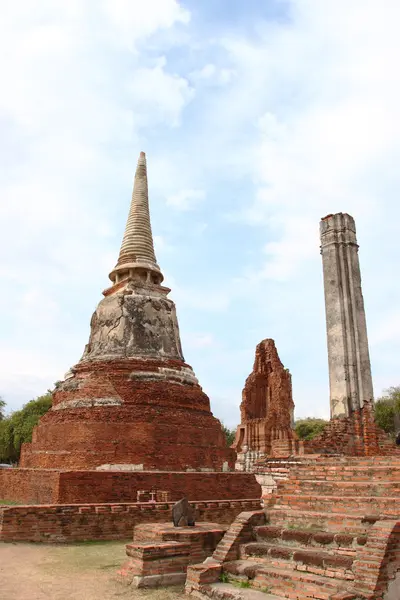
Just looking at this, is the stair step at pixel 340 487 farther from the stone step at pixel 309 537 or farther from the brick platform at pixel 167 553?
the brick platform at pixel 167 553

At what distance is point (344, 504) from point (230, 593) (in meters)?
1.99

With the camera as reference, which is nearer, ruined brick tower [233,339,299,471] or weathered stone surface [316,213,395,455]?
weathered stone surface [316,213,395,455]

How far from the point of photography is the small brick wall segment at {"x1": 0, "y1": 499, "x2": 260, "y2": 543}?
907cm

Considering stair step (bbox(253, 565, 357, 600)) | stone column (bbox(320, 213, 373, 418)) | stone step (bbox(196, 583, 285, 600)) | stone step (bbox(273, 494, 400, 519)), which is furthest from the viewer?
stone column (bbox(320, 213, 373, 418))

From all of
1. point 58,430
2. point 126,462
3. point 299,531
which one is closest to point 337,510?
point 299,531

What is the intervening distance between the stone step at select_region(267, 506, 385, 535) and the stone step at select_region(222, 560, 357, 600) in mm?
767

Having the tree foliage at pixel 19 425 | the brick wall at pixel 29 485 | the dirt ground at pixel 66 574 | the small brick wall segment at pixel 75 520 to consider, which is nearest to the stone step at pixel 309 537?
the dirt ground at pixel 66 574

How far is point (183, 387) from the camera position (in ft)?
52.5

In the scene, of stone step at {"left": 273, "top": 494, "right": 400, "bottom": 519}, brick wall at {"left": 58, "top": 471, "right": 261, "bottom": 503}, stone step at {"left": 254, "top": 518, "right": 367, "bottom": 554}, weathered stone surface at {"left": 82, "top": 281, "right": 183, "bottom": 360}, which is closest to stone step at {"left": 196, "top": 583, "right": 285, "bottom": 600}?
stone step at {"left": 254, "top": 518, "right": 367, "bottom": 554}

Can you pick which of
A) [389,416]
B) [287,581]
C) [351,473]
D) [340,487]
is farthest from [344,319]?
[389,416]

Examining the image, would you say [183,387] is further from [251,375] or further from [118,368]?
[251,375]

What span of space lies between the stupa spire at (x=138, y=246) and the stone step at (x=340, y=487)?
1272 cm

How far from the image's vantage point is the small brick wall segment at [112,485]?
11133 millimetres

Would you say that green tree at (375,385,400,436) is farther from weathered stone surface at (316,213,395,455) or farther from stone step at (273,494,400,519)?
stone step at (273,494,400,519)
